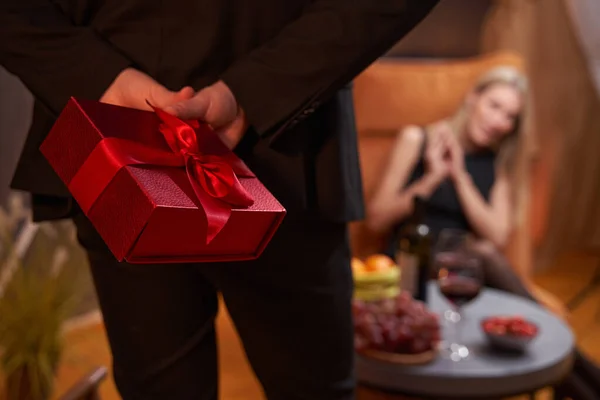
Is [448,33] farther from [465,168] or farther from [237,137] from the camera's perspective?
[237,137]

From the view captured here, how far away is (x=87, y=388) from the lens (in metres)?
0.83

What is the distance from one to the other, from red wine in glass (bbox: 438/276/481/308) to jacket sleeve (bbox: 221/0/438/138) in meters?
1.00

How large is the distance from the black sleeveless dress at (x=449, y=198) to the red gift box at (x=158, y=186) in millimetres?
2001

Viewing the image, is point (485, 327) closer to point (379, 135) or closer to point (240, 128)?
point (240, 128)

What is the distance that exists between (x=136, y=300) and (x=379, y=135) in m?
2.03

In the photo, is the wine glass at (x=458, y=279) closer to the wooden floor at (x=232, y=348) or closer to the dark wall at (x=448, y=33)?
the wooden floor at (x=232, y=348)

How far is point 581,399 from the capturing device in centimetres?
164

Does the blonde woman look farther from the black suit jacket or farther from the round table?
the black suit jacket

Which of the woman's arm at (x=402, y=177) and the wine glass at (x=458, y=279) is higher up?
the wine glass at (x=458, y=279)

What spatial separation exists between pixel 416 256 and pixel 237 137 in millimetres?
1246

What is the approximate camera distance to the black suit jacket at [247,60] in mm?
719

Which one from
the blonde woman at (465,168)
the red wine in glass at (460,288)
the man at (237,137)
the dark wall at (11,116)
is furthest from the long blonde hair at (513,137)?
the man at (237,137)

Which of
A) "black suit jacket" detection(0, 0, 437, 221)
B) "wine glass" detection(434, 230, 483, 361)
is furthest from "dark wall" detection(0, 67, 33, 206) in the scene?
"wine glass" detection(434, 230, 483, 361)

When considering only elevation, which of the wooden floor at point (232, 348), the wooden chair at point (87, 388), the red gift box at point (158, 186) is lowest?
the wooden floor at point (232, 348)
